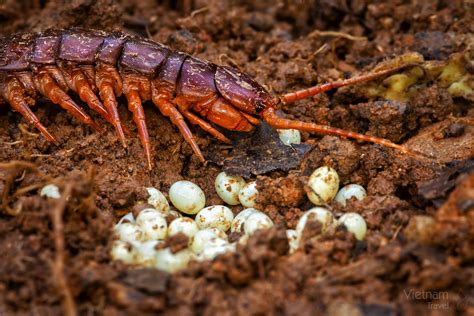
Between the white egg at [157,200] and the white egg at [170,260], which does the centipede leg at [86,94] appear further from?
the white egg at [170,260]

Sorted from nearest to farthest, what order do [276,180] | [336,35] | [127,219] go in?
1. [127,219]
2. [276,180]
3. [336,35]

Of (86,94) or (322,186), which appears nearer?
(322,186)

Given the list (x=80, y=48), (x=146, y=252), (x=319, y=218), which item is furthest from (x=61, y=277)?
(x=80, y=48)

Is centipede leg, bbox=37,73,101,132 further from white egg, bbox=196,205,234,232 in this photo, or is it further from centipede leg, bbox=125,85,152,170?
white egg, bbox=196,205,234,232

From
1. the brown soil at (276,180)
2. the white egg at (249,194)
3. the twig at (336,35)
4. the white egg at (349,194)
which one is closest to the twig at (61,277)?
the brown soil at (276,180)

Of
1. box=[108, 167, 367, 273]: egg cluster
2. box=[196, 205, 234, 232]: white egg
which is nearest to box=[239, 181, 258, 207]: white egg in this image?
box=[108, 167, 367, 273]: egg cluster

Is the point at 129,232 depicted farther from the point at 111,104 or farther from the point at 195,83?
the point at 195,83
